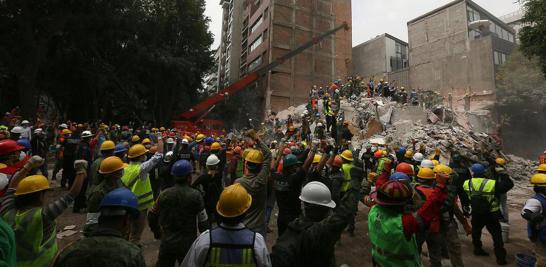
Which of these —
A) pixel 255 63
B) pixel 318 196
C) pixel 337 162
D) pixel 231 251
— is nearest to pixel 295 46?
pixel 255 63

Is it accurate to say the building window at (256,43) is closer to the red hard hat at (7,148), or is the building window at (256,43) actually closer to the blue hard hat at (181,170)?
the red hard hat at (7,148)

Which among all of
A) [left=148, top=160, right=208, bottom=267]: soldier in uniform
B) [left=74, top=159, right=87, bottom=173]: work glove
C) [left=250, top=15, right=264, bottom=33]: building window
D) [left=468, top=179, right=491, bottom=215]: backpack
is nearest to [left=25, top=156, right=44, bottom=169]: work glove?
[left=74, top=159, right=87, bottom=173]: work glove

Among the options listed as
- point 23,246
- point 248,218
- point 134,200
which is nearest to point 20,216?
point 23,246

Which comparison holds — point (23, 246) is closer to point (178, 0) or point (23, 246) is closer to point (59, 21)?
point (59, 21)

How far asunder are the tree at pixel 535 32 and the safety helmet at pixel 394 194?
14.7m

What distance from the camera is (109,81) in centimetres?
2050

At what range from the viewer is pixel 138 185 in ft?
12.6

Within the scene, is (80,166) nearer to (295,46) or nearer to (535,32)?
(535,32)

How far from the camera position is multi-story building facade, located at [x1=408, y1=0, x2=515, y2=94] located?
2600 cm

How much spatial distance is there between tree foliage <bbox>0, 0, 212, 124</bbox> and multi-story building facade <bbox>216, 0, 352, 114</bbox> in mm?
7286

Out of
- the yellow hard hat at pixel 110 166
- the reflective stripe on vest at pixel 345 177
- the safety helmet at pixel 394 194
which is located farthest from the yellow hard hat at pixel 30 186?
the reflective stripe on vest at pixel 345 177

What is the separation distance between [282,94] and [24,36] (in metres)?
22.0

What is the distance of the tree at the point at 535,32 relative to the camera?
12227 mm

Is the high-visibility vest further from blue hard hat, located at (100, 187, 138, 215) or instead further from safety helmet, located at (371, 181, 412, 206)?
safety helmet, located at (371, 181, 412, 206)
